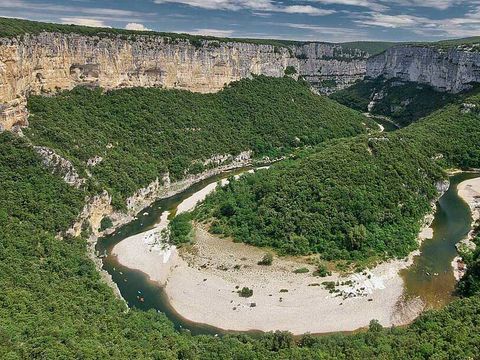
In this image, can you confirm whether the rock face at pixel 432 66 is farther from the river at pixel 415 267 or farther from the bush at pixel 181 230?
the bush at pixel 181 230

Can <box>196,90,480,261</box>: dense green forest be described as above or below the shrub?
above

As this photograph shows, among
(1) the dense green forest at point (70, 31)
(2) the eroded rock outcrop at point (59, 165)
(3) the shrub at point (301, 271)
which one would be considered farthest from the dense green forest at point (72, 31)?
(3) the shrub at point (301, 271)

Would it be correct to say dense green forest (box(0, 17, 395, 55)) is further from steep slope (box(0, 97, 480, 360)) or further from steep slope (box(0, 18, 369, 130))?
steep slope (box(0, 97, 480, 360))

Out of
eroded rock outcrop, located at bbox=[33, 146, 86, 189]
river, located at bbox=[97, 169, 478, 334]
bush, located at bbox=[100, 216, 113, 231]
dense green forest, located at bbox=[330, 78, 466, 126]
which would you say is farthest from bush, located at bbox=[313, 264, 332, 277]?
dense green forest, located at bbox=[330, 78, 466, 126]

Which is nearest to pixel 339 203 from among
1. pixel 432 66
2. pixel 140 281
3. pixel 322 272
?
pixel 322 272

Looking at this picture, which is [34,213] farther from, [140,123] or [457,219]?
[457,219]

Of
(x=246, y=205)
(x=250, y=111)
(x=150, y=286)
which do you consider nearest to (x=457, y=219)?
(x=246, y=205)

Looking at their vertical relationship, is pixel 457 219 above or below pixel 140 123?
below
